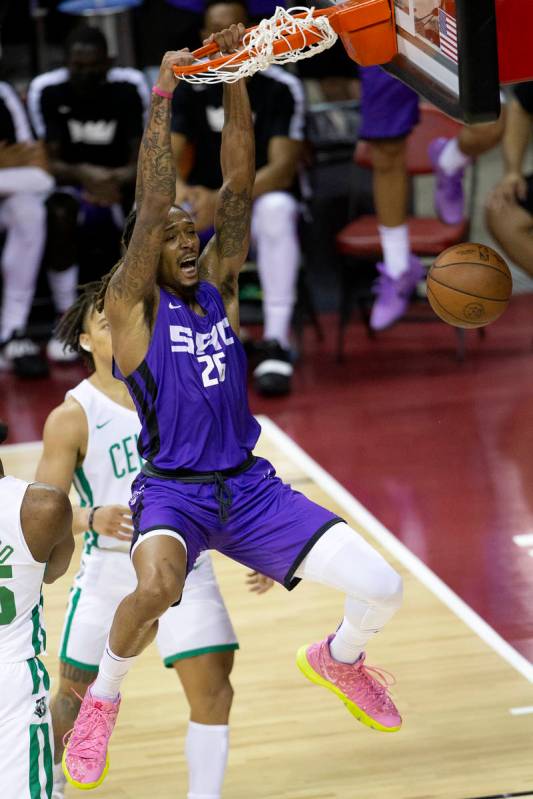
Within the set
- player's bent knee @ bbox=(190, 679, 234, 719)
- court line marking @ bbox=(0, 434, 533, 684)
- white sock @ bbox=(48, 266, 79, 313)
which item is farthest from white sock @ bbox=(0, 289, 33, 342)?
player's bent knee @ bbox=(190, 679, 234, 719)

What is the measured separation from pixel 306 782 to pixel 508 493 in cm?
257

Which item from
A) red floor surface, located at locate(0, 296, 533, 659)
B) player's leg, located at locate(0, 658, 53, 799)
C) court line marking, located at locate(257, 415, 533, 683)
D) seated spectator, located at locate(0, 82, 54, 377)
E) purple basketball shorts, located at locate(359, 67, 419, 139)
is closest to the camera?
player's leg, located at locate(0, 658, 53, 799)

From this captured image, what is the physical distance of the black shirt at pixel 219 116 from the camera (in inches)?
321

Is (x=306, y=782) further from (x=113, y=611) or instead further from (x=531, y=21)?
(x=531, y=21)

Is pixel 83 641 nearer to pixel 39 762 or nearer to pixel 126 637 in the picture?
pixel 126 637

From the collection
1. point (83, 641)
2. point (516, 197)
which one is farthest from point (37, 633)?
point (516, 197)

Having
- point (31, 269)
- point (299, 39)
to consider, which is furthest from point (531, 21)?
point (31, 269)

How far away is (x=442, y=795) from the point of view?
405 cm

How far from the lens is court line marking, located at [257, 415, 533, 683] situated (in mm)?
4934

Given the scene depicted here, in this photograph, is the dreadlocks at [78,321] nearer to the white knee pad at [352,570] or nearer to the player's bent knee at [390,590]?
the white knee pad at [352,570]

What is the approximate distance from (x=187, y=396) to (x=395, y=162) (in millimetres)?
4420

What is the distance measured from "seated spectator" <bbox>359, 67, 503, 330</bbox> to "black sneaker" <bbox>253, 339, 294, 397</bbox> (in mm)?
594

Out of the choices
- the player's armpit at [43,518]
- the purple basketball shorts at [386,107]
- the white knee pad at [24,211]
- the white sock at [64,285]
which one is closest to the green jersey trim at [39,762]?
the player's armpit at [43,518]

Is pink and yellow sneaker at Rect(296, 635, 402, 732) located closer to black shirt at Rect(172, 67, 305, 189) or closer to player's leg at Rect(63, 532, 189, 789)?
player's leg at Rect(63, 532, 189, 789)
